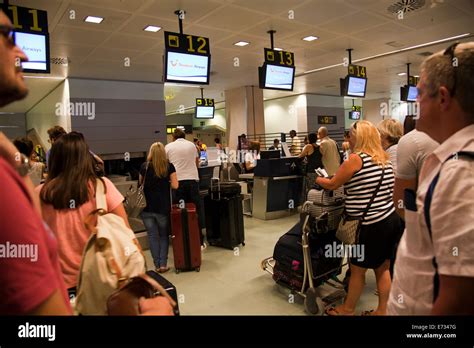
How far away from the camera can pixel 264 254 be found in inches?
182

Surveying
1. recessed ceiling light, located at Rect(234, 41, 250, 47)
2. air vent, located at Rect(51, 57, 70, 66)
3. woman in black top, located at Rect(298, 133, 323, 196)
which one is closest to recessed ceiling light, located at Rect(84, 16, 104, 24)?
air vent, located at Rect(51, 57, 70, 66)

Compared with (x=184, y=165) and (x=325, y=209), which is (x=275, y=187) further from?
(x=325, y=209)

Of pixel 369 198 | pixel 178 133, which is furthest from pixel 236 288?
pixel 178 133

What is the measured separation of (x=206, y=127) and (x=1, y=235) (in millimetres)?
18545

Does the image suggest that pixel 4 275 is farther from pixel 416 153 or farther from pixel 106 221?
pixel 416 153

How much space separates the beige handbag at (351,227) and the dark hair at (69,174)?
190cm

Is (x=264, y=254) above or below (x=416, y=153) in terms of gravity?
below

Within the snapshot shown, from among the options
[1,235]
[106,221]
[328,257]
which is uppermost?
[1,235]

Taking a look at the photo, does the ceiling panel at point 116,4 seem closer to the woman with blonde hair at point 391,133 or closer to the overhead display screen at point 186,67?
the overhead display screen at point 186,67

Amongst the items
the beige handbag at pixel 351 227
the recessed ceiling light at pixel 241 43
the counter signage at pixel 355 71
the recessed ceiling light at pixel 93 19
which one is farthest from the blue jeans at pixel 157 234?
the counter signage at pixel 355 71

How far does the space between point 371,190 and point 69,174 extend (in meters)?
2.06
